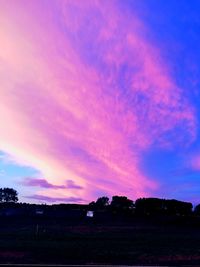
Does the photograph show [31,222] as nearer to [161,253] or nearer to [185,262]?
[161,253]

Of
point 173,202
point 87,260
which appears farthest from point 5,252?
point 173,202

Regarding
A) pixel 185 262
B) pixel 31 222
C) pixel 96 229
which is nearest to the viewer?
pixel 185 262

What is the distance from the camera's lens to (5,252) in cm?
4209

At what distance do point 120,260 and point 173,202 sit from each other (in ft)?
437

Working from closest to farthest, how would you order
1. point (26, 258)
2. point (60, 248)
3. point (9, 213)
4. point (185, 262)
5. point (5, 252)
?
1. point (185, 262)
2. point (26, 258)
3. point (5, 252)
4. point (60, 248)
5. point (9, 213)

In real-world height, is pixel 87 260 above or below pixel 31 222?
below

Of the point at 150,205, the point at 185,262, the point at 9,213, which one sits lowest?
the point at 185,262

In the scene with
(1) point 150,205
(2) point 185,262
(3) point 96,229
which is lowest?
(2) point 185,262

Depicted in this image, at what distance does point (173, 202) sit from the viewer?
170 m

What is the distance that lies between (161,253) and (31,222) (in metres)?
50.3

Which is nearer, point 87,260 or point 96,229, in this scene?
point 87,260

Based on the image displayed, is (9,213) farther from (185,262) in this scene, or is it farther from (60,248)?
(185,262)

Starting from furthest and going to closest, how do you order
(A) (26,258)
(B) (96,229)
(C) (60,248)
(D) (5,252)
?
(B) (96,229), (C) (60,248), (D) (5,252), (A) (26,258)

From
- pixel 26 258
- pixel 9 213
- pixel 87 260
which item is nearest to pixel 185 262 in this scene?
pixel 87 260
